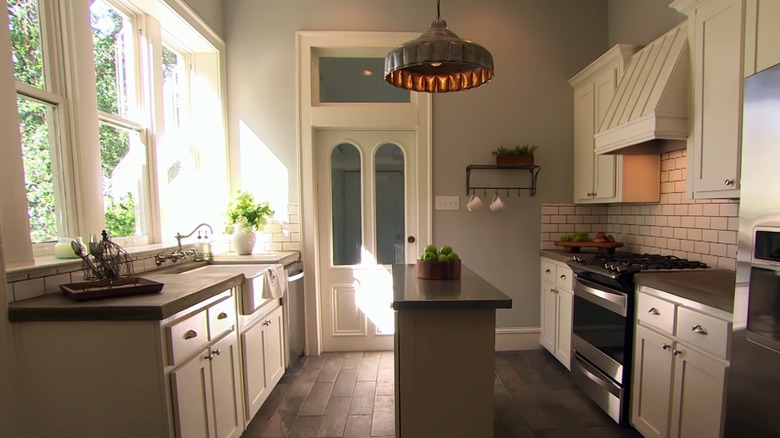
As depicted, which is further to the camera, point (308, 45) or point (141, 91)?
point (308, 45)

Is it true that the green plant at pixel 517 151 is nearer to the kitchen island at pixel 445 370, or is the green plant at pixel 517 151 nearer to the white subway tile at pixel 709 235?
the white subway tile at pixel 709 235

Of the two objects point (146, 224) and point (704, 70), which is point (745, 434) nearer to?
point (704, 70)

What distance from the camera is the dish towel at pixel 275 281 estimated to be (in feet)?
7.23

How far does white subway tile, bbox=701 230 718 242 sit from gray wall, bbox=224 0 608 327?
1.06m

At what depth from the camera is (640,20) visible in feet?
8.61

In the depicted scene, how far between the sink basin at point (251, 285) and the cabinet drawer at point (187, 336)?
0.37 meters

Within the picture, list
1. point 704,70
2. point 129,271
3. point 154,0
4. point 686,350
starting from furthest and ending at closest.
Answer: point 154,0 → point 704,70 → point 129,271 → point 686,350

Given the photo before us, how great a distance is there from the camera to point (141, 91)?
2283mm

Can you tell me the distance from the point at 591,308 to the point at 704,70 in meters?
1.53

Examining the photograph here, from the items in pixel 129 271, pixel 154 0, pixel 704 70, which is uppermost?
pixel 154 0

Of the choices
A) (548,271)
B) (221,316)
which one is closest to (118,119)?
(221,316)

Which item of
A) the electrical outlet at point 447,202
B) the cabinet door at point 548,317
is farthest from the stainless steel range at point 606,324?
the electrical outlet at point 447,202

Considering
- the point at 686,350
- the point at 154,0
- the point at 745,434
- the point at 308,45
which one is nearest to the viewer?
the point at 745,434

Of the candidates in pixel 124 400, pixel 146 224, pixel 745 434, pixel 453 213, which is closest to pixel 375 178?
pixel 453 213
